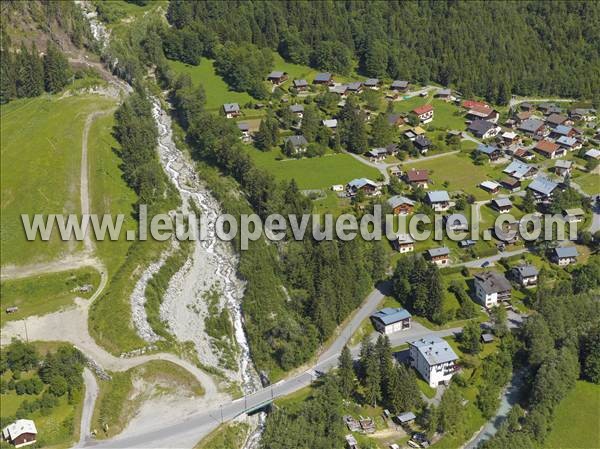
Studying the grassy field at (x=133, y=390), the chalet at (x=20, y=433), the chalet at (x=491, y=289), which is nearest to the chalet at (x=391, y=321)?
the chalet at (x=491, y=289)

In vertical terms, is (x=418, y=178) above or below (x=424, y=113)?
below

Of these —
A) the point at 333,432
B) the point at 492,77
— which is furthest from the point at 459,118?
the point at 333,432

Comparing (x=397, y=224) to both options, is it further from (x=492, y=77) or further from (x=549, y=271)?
(x=492, y=77)

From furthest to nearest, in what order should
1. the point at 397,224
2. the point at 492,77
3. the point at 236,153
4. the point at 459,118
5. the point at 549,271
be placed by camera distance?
the point at 492,77 → the point at 459,118 → the point at 236,153 → the point at 397,224 → the point at 549,271

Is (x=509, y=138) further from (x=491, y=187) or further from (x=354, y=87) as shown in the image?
(x=354, y=87)

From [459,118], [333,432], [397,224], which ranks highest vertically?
[459,118]

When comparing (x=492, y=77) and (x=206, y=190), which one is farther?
(x=492, y=77)

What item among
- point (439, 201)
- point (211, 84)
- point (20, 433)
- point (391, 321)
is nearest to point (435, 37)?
point (211, 84)
